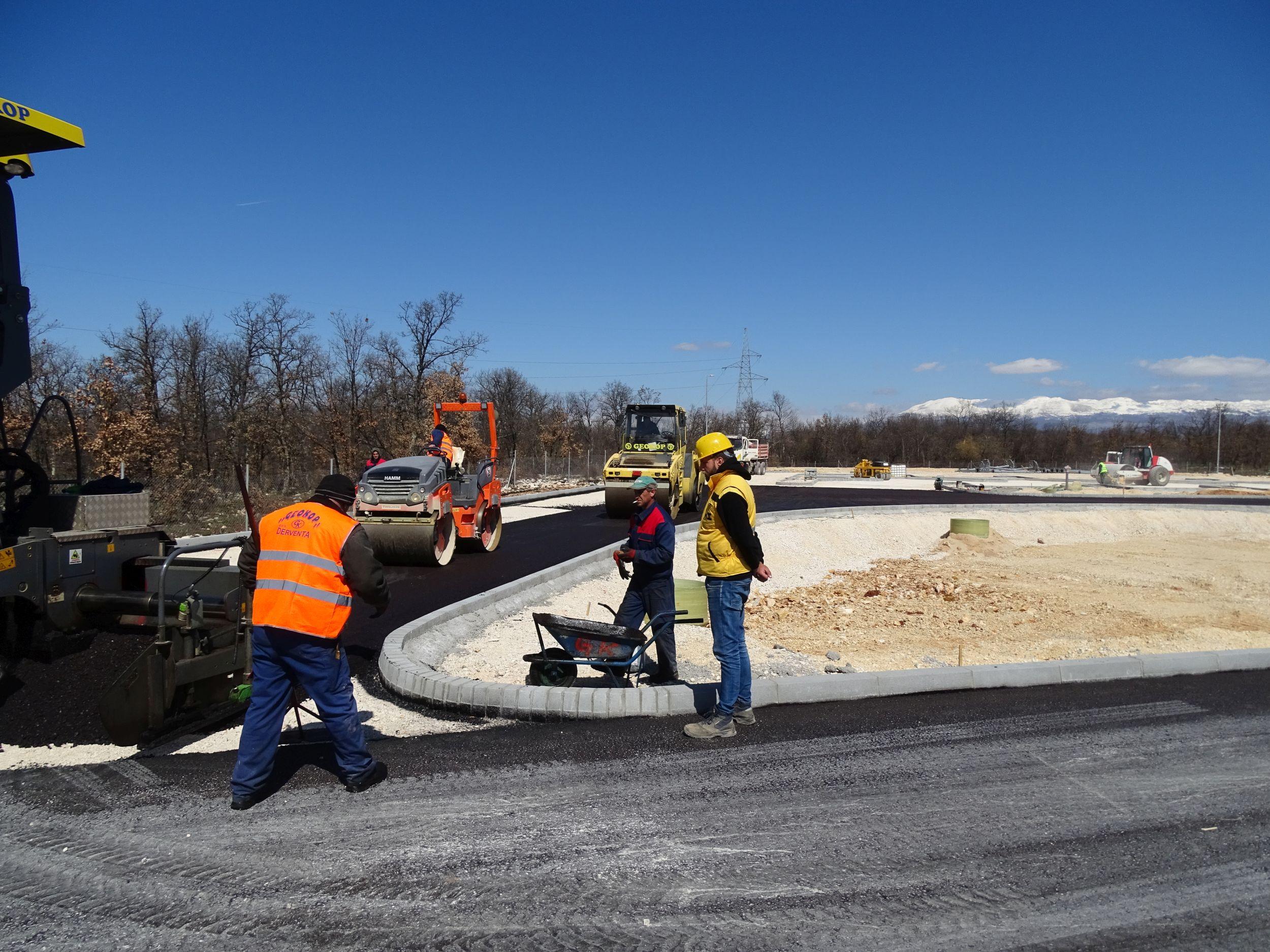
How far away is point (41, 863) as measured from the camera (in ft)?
11.8

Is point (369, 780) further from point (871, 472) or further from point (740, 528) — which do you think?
point (871, 472)

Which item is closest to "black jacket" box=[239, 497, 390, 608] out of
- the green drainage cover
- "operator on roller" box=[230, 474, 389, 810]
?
"operator on roller" box=[230, 474, 389, 810]

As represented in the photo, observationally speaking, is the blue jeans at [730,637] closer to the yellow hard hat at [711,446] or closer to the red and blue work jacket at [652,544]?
the yellow hard hat at [711,446]

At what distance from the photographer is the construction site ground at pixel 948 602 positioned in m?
8.41

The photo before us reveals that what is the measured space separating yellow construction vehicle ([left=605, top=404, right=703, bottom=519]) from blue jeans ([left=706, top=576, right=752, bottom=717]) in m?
14.2

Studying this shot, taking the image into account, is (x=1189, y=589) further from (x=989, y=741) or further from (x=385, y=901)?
(x=385, y=901)

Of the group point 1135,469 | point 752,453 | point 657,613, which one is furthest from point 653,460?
point 1135,469

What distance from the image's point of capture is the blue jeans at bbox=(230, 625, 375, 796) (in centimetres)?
416

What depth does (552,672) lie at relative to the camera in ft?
20.3

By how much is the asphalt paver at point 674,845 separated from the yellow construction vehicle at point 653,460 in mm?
14660

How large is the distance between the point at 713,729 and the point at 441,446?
30.7 ft

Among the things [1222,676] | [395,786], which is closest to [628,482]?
[1222,676]

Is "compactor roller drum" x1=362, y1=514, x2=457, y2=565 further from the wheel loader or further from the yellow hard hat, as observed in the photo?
the wheel loader

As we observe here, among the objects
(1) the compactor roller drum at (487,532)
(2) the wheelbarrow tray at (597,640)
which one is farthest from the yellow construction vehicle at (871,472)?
(2) the wheelbarrow tray at (597,640)
